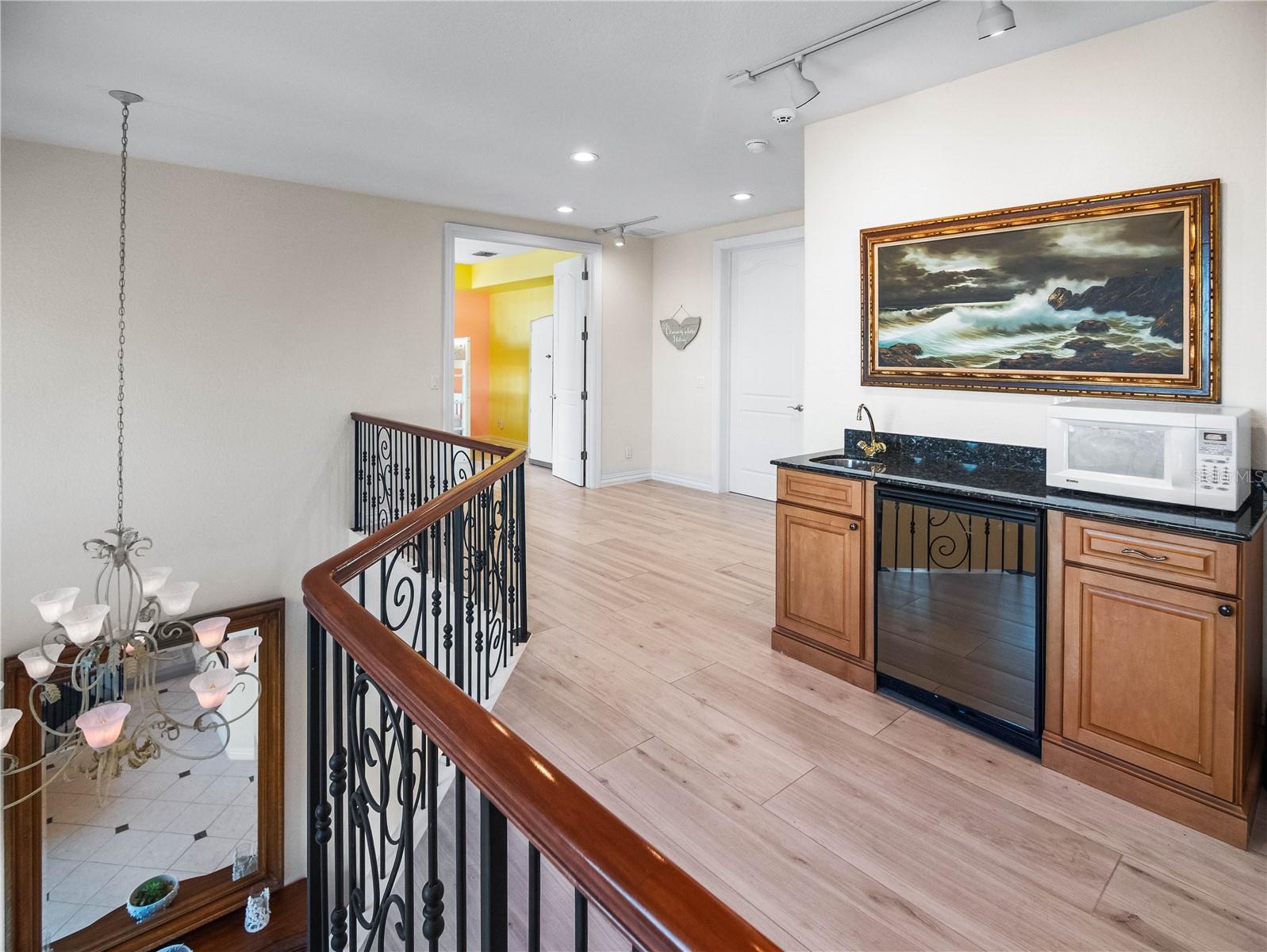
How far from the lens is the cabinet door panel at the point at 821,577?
286 centimetres

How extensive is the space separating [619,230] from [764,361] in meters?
1.97

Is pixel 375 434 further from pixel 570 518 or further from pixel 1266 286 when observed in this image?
pixel 1266 286

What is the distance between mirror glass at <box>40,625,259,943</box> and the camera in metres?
5.21

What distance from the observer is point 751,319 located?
21.4 feet

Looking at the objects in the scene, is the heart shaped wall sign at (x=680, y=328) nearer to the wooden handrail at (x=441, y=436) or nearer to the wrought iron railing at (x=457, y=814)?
the wooden handrail at (x=441, y=436)

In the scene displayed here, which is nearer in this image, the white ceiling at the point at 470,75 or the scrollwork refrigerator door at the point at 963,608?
the scrollwork refrigerator door at the point at 963,608

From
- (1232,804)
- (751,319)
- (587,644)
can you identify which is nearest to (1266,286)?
(1232,804)

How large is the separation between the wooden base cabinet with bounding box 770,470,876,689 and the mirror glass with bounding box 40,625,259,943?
3918 mm

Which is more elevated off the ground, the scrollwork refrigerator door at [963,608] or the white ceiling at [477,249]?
the white ceiling at [477,249]

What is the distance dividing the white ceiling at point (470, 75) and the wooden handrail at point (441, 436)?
5.65 ft

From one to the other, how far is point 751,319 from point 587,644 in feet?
13.8

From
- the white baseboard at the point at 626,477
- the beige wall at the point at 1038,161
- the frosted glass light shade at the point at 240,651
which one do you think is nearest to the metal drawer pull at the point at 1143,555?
the beige wall at the point at 1038,161

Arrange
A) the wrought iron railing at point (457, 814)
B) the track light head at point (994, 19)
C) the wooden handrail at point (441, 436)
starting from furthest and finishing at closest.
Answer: the wooden handrail at point (441, 436), the track light head at point (994, 19), the wrought iron railing at point (457, 814)

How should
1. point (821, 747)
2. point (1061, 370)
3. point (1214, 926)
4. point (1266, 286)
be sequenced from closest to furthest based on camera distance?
point (1214, 926) → point (1266, 286) → point (821, 747) → point (1061, 370)
